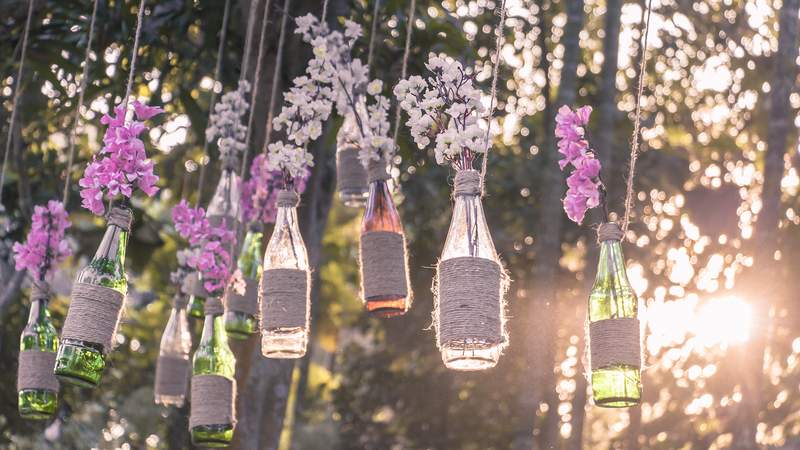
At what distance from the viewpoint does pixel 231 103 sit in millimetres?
4586

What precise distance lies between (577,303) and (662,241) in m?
0.77

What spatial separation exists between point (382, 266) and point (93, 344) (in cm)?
82

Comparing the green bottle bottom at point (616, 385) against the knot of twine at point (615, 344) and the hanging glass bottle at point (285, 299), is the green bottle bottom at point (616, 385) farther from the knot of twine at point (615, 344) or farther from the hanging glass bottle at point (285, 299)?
the hanging glass bottle at point (285, 299)

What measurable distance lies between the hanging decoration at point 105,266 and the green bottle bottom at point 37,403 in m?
0.50

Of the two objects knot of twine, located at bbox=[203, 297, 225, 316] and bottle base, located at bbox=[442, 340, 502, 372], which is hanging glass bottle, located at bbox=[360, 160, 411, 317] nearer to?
bottle base, located at bbox=[442, 340, 502, 372]

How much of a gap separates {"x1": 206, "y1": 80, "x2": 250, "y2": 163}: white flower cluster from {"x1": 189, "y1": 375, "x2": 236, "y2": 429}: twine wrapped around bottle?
1017 mm

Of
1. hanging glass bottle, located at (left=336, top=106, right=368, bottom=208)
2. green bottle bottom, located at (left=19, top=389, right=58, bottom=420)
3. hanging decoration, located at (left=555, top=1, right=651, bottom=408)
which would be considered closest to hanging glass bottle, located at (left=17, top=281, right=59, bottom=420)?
green bottle bottom, located at (left=19, top=389, right=58, bottom=420)

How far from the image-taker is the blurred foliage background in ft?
18.5

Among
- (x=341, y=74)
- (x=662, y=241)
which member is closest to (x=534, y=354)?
(x=341, y=74)

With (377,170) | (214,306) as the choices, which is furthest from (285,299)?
(214,306)

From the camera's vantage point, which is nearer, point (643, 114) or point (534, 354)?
point (534, 354)

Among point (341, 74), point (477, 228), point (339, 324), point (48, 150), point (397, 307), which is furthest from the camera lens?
point (339, 324)

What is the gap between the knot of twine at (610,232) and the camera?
307 centimetres

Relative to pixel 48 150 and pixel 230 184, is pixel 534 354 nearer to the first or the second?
pixel 230 184
